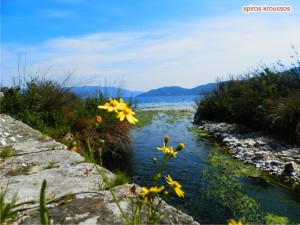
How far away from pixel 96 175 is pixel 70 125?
4.14 meters

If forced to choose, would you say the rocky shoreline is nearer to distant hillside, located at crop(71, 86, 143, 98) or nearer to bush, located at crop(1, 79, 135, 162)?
bush, located at crop(1, 79, 135, 162)

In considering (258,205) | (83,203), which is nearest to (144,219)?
(83,203)

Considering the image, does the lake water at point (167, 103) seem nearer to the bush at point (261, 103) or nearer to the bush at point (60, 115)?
the bush at point (261, 103)

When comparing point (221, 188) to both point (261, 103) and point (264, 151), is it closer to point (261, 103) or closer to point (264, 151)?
point (264, 151)

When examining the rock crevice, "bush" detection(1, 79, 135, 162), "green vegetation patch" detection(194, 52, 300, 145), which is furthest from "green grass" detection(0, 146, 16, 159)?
"green vegetation patch" detection(194, 52, 300, 145)

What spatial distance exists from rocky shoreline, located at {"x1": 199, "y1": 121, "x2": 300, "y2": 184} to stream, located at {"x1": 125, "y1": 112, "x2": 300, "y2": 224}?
13.1 inches

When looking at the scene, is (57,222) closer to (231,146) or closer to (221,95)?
(231,146)

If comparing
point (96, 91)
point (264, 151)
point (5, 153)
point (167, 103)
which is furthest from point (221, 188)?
point (167, 103)

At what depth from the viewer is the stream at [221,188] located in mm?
4453

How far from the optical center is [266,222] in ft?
14.0

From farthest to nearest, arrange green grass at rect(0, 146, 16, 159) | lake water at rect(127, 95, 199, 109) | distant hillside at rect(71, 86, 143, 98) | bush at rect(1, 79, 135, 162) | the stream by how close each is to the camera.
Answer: lake water at rect(127, 95, 199, 109), distant hillside at rect(71, 86, 143, 98), bush at rect(1, 79, 135, 162), the stream, green grass at rect(0, 146, 16, 159)

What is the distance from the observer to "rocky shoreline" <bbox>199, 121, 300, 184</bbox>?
6.46 meters

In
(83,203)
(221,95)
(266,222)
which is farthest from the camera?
(221,95)

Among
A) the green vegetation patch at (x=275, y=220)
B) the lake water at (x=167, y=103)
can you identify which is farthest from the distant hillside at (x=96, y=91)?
the green vegetation patch at (x=275, y=220)
